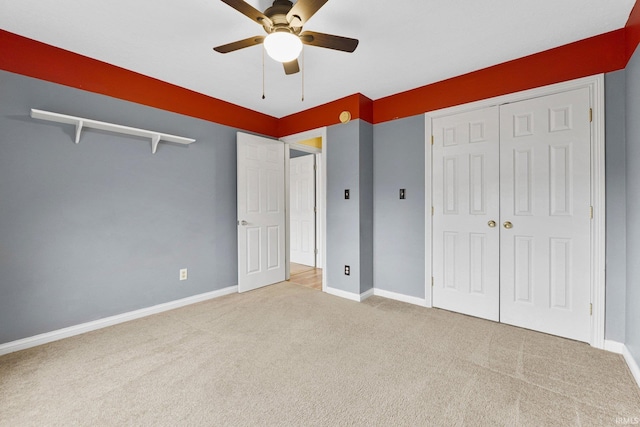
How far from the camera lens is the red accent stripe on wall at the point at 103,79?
215 centimetres

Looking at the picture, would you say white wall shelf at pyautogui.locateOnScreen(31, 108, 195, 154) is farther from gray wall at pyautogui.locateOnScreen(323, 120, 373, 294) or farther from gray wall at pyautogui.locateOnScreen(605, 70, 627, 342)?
gray wall at pyautogui.locateOnScreen(605, 70, 627, 342)

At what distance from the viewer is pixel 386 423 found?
1428 mm

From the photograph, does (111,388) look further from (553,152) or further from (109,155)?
(553,152)

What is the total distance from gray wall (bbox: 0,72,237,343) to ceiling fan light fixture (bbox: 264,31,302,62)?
1841 millimetres

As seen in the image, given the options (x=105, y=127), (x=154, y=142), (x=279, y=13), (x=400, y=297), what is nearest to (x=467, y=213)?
(x=400, y=297)

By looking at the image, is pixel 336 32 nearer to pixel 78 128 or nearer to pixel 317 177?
pixel 78 128

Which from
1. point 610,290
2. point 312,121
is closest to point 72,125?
point 312,121

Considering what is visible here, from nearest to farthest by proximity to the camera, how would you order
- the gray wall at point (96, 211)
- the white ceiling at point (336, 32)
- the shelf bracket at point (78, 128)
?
1. the white ceiling at point (336, 32)
2. the gray wall at point (96, 211)
3. the shelf bracket at point (78, 128)

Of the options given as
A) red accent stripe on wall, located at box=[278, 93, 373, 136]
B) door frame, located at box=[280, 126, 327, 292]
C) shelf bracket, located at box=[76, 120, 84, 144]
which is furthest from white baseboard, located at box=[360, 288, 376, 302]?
shelf bracket, located at box=[76, 120, 84, 144]

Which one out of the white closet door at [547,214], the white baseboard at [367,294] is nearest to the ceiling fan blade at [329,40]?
the white closet door at [547,214]

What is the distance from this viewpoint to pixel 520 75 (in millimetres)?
2492

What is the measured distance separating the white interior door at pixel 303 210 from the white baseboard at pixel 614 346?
3759 millimetres

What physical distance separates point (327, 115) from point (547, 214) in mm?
2508

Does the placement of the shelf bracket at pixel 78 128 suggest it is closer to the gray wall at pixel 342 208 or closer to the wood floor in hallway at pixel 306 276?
the gray wall at pixel 342 208
